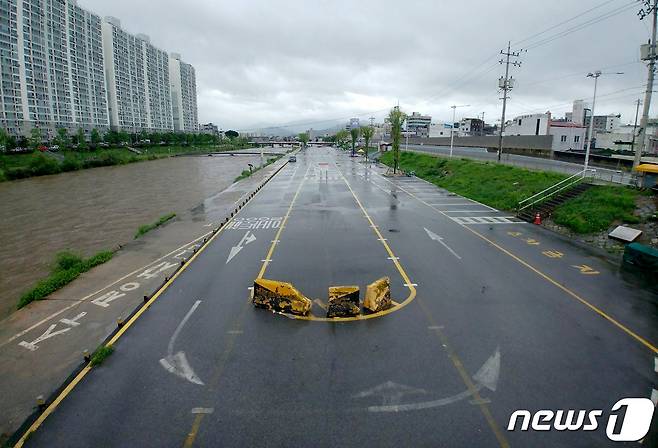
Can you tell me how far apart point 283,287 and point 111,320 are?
18.5 ft

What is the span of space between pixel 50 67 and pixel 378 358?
134807mm

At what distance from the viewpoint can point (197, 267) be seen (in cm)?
1698

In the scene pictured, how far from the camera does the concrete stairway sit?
26547mm

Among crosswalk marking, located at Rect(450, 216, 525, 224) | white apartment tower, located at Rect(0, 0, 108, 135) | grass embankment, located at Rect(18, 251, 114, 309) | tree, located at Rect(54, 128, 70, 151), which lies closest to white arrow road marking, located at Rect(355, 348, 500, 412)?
grass embankment, located at Rect(18, 251, 114, 309)

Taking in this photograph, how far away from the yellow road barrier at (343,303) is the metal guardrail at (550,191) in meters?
21.0

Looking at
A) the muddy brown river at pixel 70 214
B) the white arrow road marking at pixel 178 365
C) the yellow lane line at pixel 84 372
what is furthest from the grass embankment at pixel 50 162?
the white arrow road marking at pixel 178 365

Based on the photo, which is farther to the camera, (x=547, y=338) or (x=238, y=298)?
(x=238, y=298)

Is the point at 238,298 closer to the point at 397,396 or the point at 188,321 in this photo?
Answer: the point at 188,321

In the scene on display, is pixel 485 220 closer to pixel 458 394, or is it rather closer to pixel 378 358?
pixel 378 358

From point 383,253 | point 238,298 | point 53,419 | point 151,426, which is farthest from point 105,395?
point 383,253

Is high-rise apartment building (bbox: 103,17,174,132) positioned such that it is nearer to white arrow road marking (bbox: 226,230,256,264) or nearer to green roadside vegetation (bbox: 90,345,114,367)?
white arrow road marking (bbox: 226,230,256,264)

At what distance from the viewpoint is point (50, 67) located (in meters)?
107

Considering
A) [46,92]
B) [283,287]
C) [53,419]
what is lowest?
[53,419]

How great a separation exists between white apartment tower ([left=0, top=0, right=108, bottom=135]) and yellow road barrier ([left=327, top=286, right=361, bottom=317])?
116 meters
